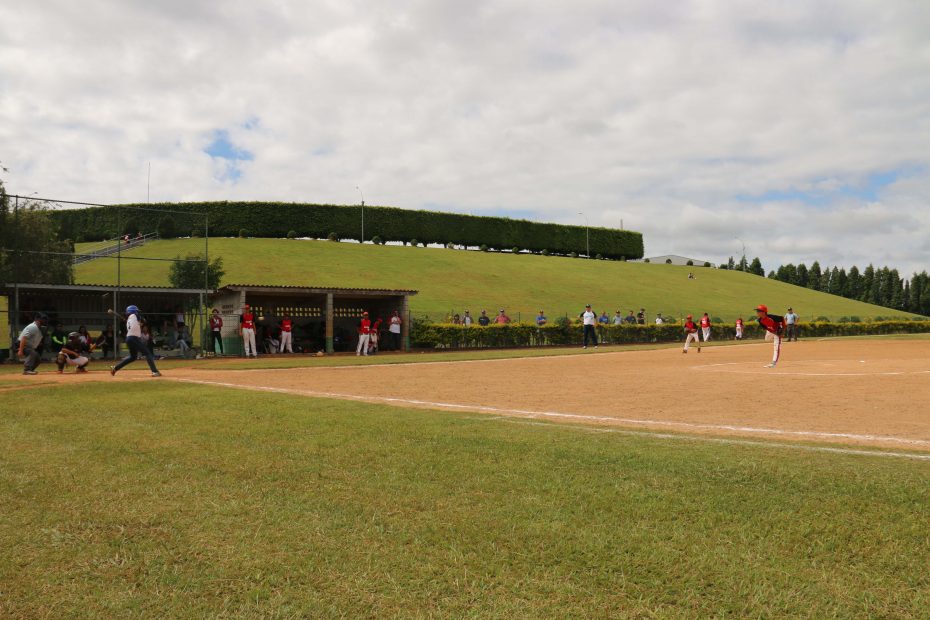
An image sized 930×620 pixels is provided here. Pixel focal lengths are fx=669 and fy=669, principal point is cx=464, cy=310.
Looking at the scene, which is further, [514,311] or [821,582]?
[514,311]

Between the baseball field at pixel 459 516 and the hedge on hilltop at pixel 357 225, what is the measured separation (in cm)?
5437

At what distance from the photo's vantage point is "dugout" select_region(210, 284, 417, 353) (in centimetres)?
2866

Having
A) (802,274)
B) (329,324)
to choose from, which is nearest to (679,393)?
(329,324)

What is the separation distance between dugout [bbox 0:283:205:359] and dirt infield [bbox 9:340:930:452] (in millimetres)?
10671

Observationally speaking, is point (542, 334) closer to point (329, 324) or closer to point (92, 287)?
point (329, 324)

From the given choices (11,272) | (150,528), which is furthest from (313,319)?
(150,528)

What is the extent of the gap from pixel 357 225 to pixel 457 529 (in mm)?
70060

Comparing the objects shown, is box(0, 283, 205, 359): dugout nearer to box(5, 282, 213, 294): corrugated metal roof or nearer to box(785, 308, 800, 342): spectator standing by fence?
box(5, 282, 213, 294): corrugated metal roof

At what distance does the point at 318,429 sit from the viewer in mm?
7363

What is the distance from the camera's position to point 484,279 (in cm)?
6238

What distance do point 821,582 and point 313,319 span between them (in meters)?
31.1

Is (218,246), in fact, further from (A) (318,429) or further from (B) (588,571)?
(B) (588,571)

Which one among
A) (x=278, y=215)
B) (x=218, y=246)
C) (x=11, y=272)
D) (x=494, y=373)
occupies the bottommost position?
(x=494, y=373)

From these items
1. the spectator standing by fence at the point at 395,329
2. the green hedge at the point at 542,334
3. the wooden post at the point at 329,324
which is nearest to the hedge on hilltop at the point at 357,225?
the wooden post at the point at 329,324
